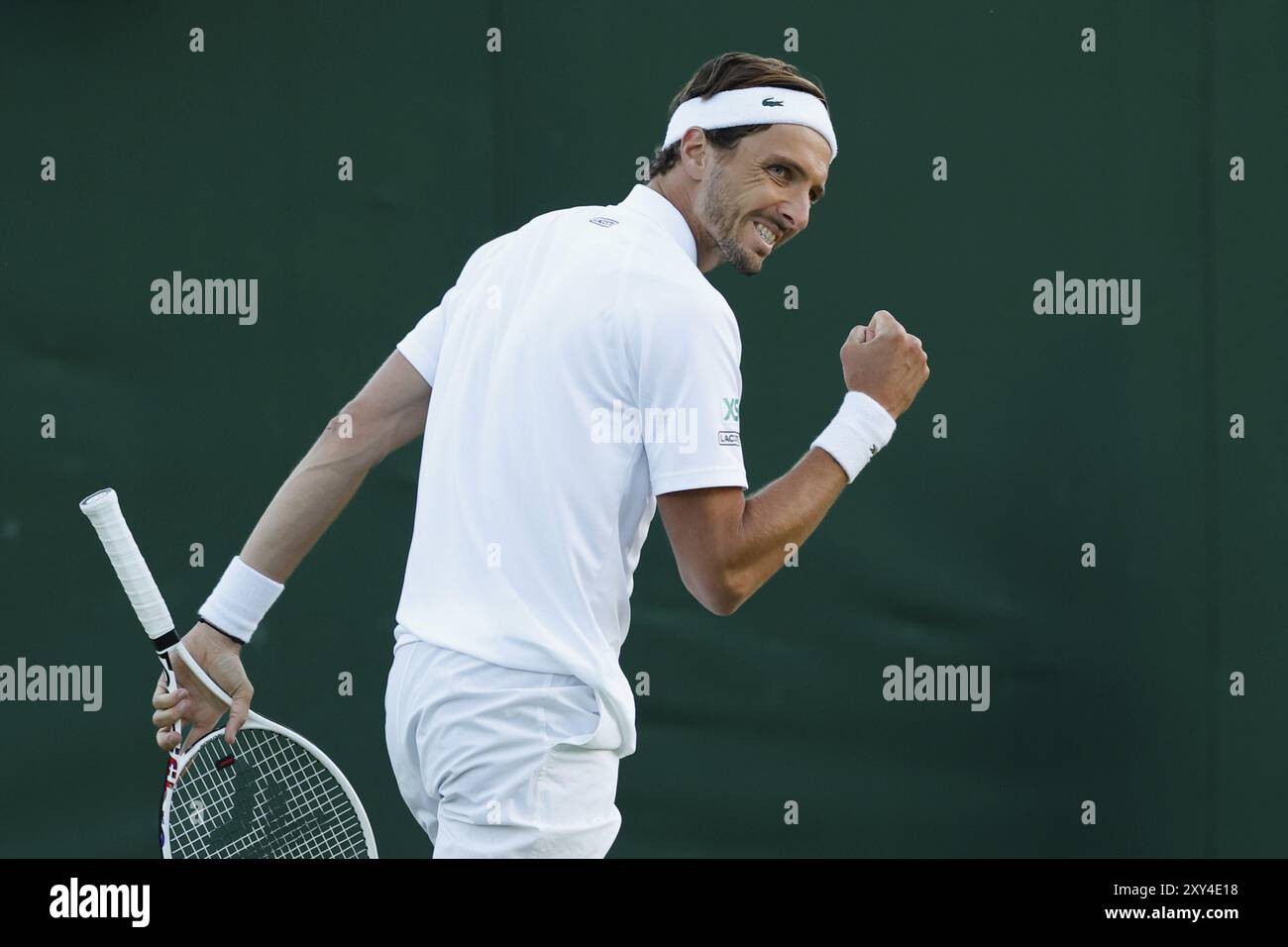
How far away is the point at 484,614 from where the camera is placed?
1.96 m

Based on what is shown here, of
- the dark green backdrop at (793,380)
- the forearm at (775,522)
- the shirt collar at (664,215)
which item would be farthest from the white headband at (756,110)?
the dark green backdrop at (793,380)

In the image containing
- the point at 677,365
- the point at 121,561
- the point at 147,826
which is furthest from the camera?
the point at 147,826

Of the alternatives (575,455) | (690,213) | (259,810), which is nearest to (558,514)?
(575,455)

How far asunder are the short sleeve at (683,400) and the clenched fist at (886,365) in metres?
0.42

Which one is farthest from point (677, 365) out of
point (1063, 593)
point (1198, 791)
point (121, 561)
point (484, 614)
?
point (1198, 791)

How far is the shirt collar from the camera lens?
7.40 ft

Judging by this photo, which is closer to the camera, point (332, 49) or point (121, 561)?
point (121, 561)

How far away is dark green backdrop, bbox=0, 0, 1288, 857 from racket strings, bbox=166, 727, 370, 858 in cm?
122

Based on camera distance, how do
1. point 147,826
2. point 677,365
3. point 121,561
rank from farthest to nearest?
point 147,826 < point 121,561 < point 677,365

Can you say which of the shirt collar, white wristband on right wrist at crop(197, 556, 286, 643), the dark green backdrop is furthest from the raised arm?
the dark green backdrop

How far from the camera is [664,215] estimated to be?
89.1 inches

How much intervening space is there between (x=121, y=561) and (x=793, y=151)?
1202mm

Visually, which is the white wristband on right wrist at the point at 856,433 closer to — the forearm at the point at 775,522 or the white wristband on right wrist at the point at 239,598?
the forearm at the point at 775,522

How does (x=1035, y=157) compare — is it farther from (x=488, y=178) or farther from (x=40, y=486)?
(x=40, y=486)
